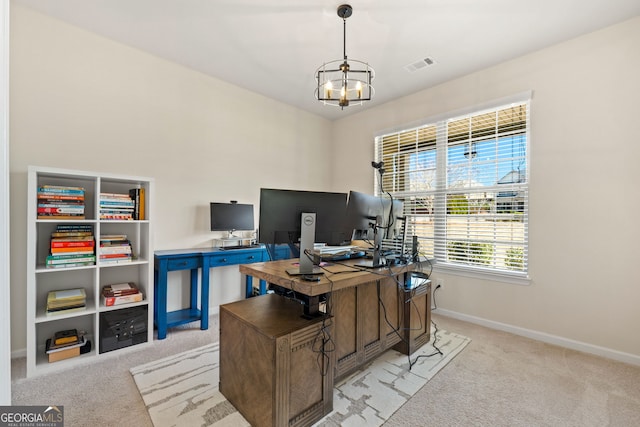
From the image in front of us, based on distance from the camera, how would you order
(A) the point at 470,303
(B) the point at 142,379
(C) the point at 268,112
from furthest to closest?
(C) the point at 268,112
(A) the point at 470,303
(B) the point at 142,379

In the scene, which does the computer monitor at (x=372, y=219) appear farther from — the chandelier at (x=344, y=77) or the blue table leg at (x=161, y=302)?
the blue table leg at (x=161, y=302)

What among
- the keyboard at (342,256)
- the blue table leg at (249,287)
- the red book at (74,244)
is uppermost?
the red book at (74,244)

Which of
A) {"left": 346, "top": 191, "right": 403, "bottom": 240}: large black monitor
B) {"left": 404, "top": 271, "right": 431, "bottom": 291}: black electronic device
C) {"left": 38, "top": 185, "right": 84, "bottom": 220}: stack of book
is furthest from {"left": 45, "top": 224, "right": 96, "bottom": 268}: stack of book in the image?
{"left": 404, "top": 271, "right": 431, "bottom": 291}: black electronic device

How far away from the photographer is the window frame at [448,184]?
2906 mm

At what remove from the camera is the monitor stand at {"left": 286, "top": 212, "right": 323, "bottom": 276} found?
167 centimetres

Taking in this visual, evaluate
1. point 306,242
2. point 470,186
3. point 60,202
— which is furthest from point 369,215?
point 60,202

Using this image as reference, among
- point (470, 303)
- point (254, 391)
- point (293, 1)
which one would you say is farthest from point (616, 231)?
point (293, 1)

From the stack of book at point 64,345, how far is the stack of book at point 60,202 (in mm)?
994

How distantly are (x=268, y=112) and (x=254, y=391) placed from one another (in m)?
3.51

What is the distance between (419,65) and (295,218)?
2.53 metres

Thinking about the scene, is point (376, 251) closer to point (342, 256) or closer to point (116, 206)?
point (342, 256)

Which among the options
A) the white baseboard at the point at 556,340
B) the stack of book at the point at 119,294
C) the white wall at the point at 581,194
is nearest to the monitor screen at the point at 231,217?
the stack of book at the point at 119,294

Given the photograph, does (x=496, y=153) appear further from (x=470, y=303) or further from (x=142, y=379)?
(x=142, y=379)

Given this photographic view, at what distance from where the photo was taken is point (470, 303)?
326 cm
